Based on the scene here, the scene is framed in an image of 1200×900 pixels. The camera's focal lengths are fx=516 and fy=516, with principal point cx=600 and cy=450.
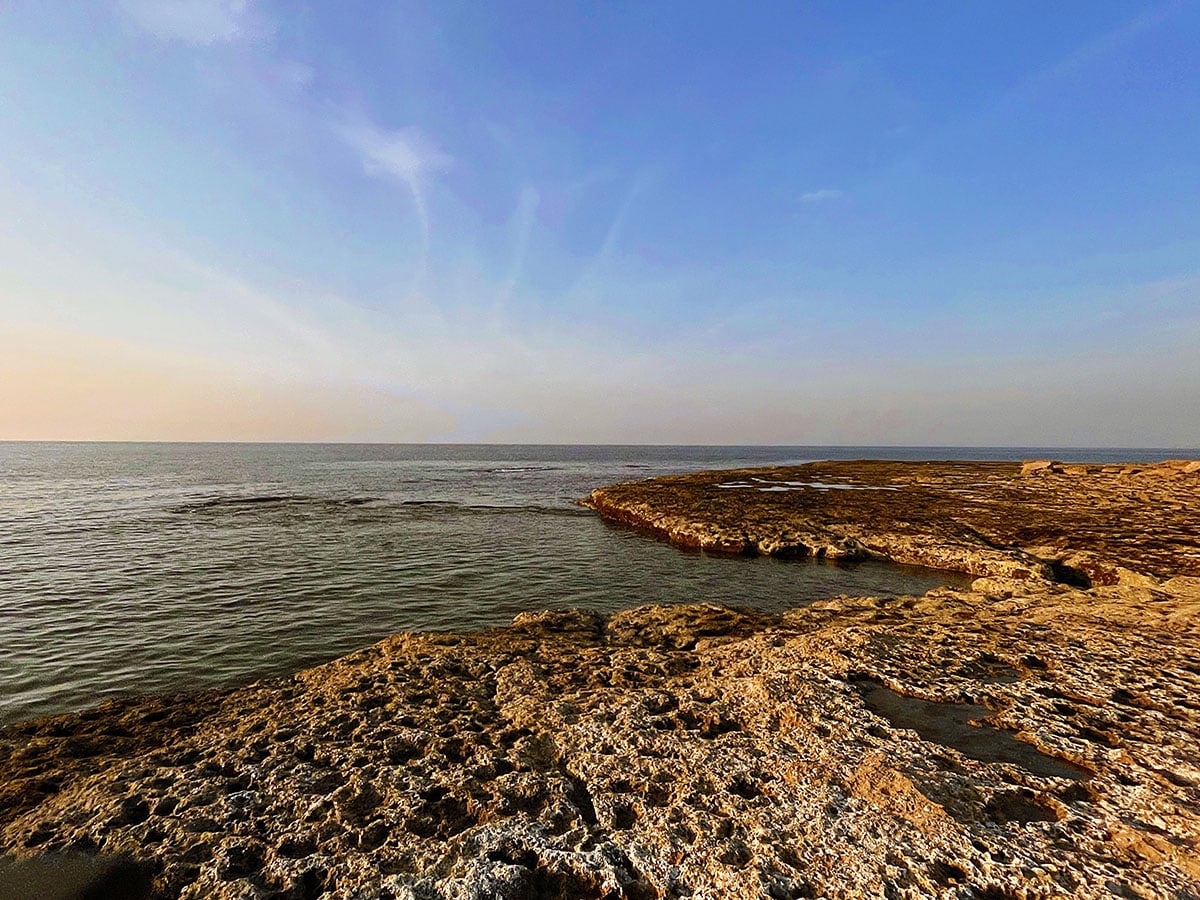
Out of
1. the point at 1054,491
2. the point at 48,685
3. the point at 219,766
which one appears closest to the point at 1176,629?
the point at 219,766

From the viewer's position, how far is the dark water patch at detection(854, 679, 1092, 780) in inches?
298

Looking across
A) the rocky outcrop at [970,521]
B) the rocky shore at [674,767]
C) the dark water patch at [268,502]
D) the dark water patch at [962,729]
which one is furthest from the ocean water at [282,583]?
the dark water patch at [962,729]

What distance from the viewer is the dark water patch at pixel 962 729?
756 cm

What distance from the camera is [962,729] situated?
873 cm

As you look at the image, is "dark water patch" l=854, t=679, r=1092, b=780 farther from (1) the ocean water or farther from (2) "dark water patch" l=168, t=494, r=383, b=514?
(2) "dark water patch" l=168, t=494, r=383, b=514

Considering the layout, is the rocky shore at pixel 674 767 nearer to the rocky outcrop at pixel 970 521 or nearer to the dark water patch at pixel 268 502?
the rocky outcrop at pixel 970 521

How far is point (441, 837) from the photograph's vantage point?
21.5 ft

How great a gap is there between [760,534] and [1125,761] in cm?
2216

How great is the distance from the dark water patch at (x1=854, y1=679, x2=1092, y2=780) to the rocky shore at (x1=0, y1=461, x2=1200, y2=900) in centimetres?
5

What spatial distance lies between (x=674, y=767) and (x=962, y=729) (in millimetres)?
5100

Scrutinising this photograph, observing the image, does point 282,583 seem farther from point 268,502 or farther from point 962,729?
point 268,502

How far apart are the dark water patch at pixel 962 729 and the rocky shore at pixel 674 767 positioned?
0.16 feet

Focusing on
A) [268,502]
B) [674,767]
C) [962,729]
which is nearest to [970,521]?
[962,729]

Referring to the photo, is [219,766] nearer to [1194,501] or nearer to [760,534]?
[760,534]
